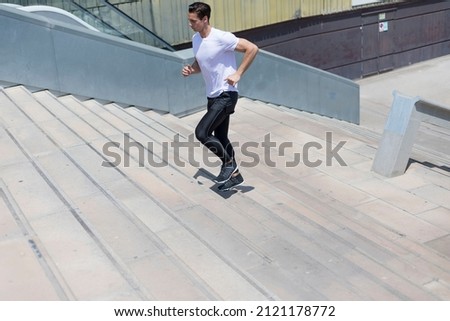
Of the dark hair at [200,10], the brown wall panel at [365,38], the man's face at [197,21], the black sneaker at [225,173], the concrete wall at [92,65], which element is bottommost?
the brown wall panel at [365,38]

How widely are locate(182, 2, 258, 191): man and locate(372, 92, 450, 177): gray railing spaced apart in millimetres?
2449

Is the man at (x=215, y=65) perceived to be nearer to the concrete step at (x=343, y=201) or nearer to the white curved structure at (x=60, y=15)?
the concrete step at (x=343, y=201)

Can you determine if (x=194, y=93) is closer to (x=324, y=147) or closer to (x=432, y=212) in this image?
(x=324, y=147)

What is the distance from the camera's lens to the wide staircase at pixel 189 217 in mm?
4012

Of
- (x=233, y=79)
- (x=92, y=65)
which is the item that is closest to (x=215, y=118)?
(x=233, y=79)

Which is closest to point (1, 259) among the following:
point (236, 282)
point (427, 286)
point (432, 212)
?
point (236, 282)

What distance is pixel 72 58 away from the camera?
8.49 m

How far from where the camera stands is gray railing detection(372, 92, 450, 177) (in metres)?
7.14

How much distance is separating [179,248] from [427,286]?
1854mm

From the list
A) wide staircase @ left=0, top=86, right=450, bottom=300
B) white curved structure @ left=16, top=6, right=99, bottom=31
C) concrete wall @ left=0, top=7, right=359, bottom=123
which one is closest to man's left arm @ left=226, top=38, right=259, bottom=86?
wide staircase @ left=0, top=86, right=450, bottom=300

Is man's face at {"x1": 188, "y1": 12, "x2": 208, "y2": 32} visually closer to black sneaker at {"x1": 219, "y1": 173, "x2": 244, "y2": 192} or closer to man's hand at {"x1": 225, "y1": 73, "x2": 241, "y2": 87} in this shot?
man's hand at {"x1": 225, "y1": 73, "x2": 241, "y2": 87}

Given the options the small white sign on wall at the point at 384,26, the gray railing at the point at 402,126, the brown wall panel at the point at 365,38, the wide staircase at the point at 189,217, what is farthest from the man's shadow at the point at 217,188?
the small white sign on wall at the point at 384,26

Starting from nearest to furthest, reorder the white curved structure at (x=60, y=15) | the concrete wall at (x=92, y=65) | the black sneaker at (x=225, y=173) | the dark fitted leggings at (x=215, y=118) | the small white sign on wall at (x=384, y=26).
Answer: the dark fitted leggings at (x=215, y=118) < the black sneaker at (x=225, y=173) < the concrete wall at (x=92, y=65) < the white curved structure at (x=60, y=15) < the small white sign on wall at (x=384, y=26)

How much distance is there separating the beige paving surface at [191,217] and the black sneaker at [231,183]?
0.11m
